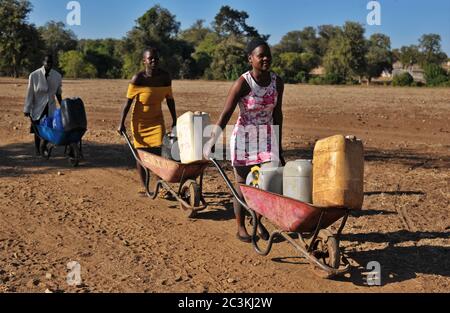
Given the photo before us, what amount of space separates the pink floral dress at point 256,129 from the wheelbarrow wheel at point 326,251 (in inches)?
33.4

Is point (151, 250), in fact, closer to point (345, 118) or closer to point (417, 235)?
point (417, 235)

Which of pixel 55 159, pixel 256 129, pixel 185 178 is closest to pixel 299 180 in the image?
pixel 256 129

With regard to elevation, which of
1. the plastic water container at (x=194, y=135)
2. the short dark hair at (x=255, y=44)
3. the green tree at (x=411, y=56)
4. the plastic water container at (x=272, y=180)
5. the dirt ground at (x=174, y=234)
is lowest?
the dirt ground at (x=174, y=234)

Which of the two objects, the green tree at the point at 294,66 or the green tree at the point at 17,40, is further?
the green tree at the point at 294,66

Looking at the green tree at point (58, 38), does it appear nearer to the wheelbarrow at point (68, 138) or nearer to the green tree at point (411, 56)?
the green tree at point (411, 56)

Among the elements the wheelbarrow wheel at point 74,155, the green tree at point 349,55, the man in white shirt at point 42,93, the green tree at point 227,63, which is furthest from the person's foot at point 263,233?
the green tree at point 349,55

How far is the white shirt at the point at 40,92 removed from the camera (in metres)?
9.61

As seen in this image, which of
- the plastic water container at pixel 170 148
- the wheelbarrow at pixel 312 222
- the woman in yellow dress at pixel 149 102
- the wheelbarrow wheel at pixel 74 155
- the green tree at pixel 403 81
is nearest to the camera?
the wheelbarrow at pixel 312 222

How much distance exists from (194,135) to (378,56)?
66787 millimetres

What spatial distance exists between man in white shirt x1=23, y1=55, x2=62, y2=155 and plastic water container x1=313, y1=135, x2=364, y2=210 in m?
6.63

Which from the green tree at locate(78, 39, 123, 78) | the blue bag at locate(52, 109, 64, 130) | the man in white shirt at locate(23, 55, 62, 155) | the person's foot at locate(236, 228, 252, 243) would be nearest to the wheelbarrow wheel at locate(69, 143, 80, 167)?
the blue bag at locate(52, 109, 64, 130)

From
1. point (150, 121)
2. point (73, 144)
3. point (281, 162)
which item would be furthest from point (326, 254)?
point (73, 144)

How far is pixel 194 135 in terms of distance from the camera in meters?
5.94

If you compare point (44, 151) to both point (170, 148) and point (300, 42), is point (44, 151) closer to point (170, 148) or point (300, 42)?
point (170, 148)
